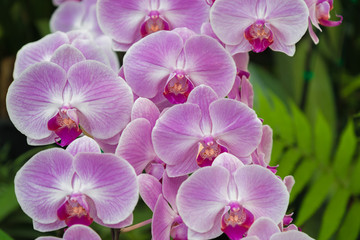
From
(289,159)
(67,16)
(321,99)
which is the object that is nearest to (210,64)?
(67,16)

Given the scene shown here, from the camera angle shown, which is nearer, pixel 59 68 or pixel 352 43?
pixel 59 68

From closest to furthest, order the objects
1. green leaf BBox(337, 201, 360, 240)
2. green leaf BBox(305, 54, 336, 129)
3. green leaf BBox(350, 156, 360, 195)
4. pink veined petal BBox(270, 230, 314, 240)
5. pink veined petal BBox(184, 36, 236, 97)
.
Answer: pink veined petal BBox(270, 230, 314, 240) → pink veined petal BBox(184, 36, 236, 97) → green leaf BBox(337, 201, 360, 240) → green leaf BBox(350, 156, 360, 195) → green leaf BBox(305, 54, 336, 129)

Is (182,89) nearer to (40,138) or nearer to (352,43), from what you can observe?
(40,138)

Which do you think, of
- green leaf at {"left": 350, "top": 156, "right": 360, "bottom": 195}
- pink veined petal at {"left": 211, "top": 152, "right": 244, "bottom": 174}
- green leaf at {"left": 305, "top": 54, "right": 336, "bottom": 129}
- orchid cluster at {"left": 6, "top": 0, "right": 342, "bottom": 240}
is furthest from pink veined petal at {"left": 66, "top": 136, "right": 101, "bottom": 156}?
green leaf at {"left": 305, "top": 54, "right": 336, "bottom": 129}

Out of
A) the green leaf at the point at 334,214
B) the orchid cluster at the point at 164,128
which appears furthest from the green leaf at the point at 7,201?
the green leaf at the point at 334,214

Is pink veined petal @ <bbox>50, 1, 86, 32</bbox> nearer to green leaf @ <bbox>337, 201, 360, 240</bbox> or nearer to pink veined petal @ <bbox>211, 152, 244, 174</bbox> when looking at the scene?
pink veined petal @ <bbox>211, 152, 244, 174</bbox>

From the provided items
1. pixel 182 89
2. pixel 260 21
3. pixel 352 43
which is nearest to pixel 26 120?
pixel 182 89
